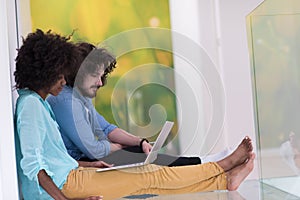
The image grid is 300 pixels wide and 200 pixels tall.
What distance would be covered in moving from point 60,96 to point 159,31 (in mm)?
1765

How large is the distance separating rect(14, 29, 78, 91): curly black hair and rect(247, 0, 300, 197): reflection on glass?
3.39 feet

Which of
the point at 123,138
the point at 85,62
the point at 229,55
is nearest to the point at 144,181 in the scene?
the point at 123,138

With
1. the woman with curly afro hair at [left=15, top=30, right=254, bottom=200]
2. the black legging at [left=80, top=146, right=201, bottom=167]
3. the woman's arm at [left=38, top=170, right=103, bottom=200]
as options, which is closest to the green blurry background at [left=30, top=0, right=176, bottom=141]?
the black legging at [left=80, top=146, right=201, bottom=167]

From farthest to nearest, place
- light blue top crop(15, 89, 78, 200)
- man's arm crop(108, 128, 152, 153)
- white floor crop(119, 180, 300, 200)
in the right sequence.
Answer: man's arm crop(108, 128, 152, 153) < white floor crop(119, 180, 300, 200) < light blue top crop(15, 89, 78, 200)

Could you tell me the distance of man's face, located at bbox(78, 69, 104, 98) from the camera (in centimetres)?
265

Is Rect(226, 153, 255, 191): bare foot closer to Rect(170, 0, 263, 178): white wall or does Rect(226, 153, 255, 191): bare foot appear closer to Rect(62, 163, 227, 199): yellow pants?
Rect(62, 163, 227, 199): yellow pants

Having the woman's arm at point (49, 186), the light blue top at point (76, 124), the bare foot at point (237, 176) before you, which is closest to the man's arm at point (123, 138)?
the light blue top at point (76, 124)

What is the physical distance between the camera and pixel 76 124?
8.11ft

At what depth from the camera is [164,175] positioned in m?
2.37

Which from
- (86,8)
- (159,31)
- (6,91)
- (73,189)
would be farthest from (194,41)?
(6,91)

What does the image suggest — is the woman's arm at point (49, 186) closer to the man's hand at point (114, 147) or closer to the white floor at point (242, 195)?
the white floor at point (242, 195)

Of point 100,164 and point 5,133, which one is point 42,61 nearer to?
point 5,133

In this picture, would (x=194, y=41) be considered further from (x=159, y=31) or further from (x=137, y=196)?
(x=137, y=196)

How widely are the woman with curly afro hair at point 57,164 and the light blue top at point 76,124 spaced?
90mm
